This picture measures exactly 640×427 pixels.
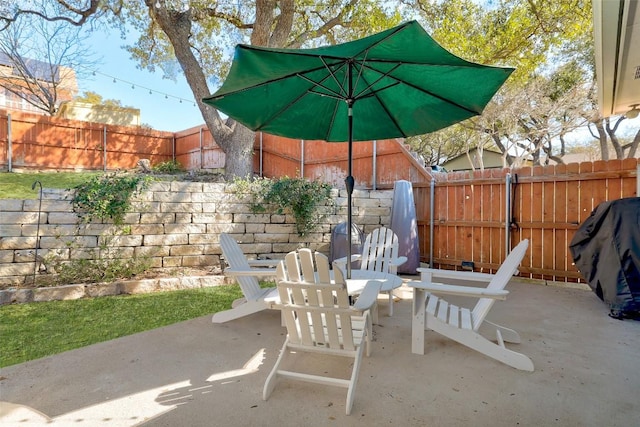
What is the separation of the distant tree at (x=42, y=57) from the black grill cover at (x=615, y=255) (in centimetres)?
1517

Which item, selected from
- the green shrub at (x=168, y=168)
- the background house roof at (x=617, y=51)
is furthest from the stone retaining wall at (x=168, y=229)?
the green shrub at (x=168, y=168)

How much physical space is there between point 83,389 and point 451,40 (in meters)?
7.89

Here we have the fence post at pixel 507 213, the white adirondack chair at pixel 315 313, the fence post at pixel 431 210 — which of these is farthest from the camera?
the fence post at pixel 431 210

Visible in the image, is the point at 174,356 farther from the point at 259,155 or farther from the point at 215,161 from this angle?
the point at 215,161

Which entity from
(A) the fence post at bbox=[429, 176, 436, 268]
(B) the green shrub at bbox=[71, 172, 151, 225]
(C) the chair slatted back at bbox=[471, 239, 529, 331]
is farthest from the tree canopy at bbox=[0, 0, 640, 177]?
(C) the chair slatted back at bbox=[471, 239, 529, 331]

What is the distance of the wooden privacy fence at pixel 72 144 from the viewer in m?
8.79

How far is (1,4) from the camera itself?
738 centimetres

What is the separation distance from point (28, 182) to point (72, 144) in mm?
3261

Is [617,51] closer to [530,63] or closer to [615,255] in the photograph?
[615,255]

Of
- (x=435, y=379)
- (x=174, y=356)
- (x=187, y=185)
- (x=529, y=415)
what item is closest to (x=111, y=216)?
(x=187, y=185)

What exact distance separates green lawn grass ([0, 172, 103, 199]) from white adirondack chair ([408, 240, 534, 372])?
19.0 feet

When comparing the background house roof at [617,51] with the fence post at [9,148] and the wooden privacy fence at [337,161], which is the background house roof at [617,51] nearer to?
the wooden privacy fence at [337,161]

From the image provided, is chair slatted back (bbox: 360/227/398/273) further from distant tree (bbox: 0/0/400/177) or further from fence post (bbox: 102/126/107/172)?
fence post (bbox: 102/126/107/172)

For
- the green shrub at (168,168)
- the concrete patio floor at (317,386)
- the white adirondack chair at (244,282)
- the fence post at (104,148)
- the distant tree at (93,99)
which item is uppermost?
the distant tree at (93,99)
